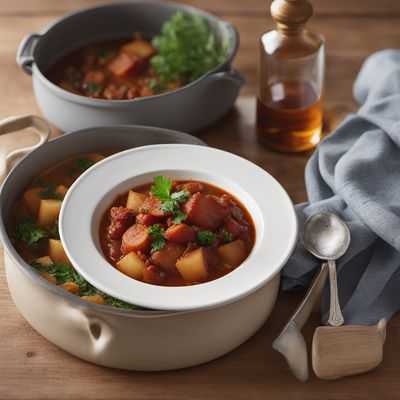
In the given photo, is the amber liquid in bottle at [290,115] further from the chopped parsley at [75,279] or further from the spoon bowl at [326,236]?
the chopped parsley at [75,279]

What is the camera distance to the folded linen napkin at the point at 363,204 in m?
1.85

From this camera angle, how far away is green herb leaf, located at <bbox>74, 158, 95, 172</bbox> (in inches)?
83.3

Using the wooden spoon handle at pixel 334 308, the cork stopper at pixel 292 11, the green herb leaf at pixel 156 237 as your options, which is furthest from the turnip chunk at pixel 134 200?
the cork stopper at pixel 292 11

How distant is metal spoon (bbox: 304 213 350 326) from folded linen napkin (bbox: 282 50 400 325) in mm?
27

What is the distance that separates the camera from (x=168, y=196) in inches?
70.2

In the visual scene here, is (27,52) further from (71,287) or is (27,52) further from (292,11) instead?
(71,287)

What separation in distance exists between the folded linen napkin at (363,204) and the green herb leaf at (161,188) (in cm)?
34

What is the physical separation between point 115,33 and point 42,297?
1289 millimetres

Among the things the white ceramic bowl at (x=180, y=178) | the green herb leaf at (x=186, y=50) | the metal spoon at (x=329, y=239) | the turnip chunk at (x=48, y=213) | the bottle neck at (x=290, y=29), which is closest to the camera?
the white ceramic bowl at (x=180, y=178)

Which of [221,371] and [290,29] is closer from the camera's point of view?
[221,371]

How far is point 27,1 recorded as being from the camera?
3096mm

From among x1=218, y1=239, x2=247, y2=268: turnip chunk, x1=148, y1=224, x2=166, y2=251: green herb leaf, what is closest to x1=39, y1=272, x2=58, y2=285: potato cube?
x1=148, y1=224, x2=166, y2=251: green herb leaf

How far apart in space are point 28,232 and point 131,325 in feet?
1.42

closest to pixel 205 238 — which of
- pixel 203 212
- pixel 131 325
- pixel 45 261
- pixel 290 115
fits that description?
pixel 203 212
